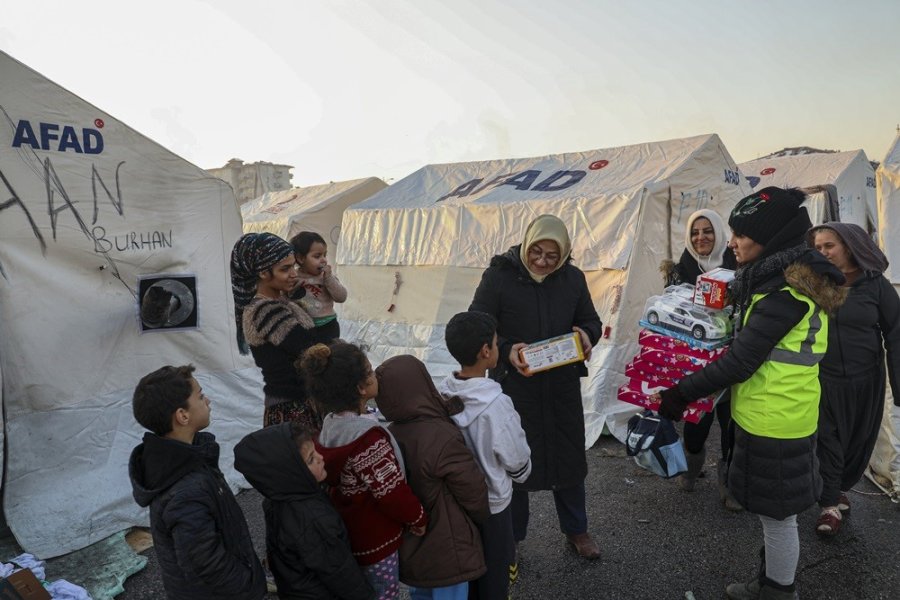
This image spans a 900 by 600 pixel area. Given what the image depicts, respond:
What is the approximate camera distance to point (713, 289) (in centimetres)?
254

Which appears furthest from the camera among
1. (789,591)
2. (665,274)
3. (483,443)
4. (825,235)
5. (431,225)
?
(431,225)

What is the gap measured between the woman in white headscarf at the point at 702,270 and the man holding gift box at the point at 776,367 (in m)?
1.24

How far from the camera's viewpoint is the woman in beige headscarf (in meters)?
2.97

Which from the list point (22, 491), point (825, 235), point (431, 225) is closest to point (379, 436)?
point (825, 235)

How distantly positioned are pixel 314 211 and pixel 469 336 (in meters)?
10.1

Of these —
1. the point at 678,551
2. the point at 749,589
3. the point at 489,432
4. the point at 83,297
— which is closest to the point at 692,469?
the point at 678,551

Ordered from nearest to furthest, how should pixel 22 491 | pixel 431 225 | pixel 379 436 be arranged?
pixel 379 436
pixel 22 491
pixel 431 225

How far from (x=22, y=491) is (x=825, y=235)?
501 cm

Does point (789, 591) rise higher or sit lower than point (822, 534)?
higher

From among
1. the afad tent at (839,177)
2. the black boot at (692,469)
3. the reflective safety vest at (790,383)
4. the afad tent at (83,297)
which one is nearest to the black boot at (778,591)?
the reflective safety vest at (790,383)

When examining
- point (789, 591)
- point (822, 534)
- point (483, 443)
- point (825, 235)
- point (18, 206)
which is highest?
point (18, 206)

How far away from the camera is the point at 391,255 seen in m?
7.82

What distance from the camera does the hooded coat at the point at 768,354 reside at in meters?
2.20

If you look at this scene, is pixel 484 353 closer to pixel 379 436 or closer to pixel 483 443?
pixel 483 443
